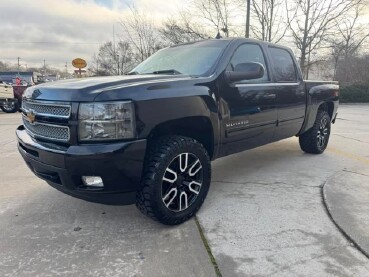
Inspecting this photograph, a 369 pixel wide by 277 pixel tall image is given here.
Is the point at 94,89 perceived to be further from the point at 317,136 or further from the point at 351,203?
the point at 317,136

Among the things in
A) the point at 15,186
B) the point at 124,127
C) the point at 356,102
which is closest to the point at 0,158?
the point at 15,186

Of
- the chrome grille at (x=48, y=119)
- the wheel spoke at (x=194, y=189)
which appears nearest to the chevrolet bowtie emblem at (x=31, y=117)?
the chrome grille at (x=48, y=119)

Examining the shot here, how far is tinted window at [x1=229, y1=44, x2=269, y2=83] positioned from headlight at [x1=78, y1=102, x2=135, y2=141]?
1590mm

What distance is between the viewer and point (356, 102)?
2556cm

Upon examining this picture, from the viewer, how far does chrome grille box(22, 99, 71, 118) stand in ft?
9.03

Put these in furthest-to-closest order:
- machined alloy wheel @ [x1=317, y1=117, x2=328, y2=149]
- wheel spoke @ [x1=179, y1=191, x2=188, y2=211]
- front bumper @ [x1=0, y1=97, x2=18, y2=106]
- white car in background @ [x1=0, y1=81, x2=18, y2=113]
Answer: front bumper @ [x1=0, y1=97, x2=18, y2=106]
white car in background @ [x1=0, y1=81, x2=18, y2=113]
machined alloy wheel @ [x1=317, y1=117, x2=328, y2=149]
wheel spoke @ [x1=179, y1=191, x2=188, y2=211]

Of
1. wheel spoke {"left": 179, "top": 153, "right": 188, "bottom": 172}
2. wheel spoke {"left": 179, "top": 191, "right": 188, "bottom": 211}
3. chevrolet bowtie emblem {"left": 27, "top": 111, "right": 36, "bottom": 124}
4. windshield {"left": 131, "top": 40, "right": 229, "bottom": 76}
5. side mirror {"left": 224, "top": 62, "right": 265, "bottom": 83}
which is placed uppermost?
windshield {"left": 131, "top": 40, "right": 229, "bottom": 76}

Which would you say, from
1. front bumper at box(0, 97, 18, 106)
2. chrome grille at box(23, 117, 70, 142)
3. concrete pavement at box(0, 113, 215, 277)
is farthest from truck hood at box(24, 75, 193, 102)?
front bumper at box(0, 97, 18, 106)

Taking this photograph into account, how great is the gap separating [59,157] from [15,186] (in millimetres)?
2088

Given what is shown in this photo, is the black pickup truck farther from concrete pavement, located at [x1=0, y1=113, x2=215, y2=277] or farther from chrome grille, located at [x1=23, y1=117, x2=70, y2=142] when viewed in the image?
concrete pavement, located at [x1=0, y1=113, x2=215, y2=277]

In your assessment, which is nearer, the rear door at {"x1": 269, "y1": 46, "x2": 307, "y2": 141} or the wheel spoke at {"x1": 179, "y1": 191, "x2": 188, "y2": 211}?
the wheel spoke at {"x1": 179, "y1": 191, "x2": 188, "y2": 211}

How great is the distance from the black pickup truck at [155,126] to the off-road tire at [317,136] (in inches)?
71.1

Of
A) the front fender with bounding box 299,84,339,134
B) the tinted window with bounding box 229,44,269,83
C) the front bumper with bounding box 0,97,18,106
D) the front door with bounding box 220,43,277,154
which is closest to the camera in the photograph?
the front door with bounding box 220,43,277,154

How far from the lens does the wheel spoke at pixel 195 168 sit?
332cm
